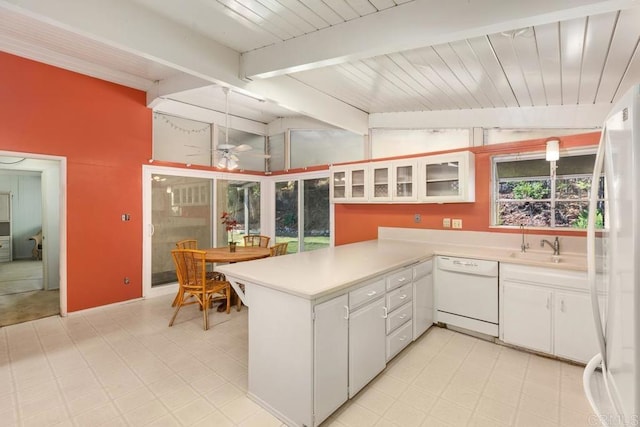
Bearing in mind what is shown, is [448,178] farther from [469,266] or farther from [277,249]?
[277,249]

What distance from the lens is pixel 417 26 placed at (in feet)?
6.21

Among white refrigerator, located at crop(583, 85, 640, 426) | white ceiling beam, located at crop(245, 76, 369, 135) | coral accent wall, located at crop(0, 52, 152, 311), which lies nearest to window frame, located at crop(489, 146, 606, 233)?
white ceiling beam, located at crop(245, 76, 369, 135)

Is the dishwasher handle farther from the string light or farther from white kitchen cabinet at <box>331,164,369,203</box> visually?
the string light

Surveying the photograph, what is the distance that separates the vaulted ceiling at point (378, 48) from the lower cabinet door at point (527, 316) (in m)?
1.74

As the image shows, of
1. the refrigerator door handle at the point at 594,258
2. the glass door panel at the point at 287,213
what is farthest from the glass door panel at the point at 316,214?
the refrigerator door handle at the point at 594,258

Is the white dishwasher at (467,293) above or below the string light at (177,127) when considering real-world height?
below

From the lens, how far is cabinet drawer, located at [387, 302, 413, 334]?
2.52 m

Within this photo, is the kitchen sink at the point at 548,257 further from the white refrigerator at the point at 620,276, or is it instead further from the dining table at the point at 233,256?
the dining table at the point at 233,256

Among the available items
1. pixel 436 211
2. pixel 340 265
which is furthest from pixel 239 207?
pixel 340 265

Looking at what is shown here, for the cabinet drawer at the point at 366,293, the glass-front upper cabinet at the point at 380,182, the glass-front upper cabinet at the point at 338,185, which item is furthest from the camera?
the glass-front upper cabinet at the point at 338,185

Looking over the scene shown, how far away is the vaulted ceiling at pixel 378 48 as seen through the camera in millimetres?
1802

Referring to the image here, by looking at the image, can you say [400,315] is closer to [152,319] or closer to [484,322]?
[484,322]

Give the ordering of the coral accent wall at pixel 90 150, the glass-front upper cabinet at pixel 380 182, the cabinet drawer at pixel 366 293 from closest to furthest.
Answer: the cabinet drawer at pixel 366 293 → the coral accent wall at pixel 90 150 → the glass-front upper cabinet at pixel 380 182

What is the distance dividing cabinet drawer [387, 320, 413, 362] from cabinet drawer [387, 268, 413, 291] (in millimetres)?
411
